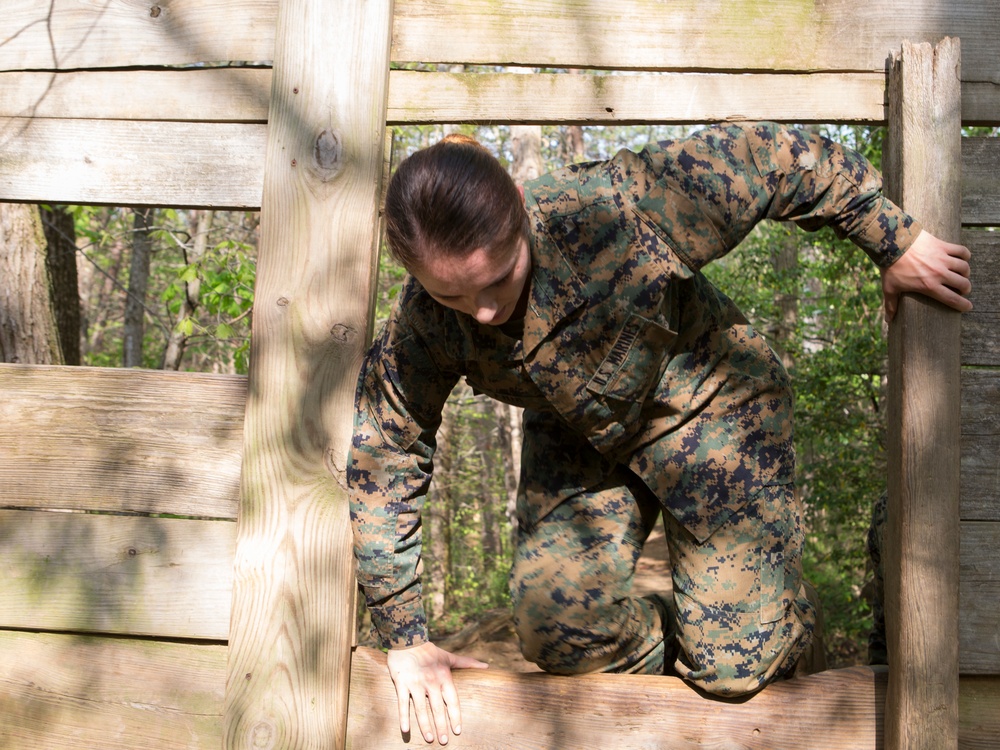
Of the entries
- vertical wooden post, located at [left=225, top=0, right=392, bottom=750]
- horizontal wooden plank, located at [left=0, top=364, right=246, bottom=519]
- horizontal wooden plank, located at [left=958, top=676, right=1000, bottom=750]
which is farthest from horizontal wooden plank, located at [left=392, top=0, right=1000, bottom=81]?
horizontal wooden plank, located at [left=958, top=676, right=1000, bottom=750]

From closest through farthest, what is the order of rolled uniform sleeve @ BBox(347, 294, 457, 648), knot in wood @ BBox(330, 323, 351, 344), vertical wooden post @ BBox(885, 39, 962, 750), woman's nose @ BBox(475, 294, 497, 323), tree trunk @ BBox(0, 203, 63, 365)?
woman's nose @ BBox(475, 294, 497, 323)
vertical wooden post @ BBox(885, 39, 962, 750)
rolled uniform sleeve @ BBox(347, 294, 457, 648)
knot in wood @ BBox(330, 323, 351, 344)
tree trunk @ BBox(0, 203, 63, 365)

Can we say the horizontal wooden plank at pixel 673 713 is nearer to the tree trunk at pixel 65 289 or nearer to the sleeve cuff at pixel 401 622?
the sleeve cuff at pixel 401 622

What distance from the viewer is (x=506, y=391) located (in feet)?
7.39

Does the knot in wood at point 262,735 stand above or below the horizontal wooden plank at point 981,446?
below

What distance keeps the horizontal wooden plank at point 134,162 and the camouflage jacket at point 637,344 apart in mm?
651

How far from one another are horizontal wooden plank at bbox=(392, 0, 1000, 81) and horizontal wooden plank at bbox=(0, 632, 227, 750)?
5.92ft

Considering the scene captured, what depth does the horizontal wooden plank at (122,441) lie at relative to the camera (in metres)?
2.32

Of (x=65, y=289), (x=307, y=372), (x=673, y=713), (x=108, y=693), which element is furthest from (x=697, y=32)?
(x=65, y=289)

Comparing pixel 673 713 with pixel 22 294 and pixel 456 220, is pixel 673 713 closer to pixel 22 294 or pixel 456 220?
pixel 456 220

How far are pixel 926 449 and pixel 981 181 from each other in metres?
0.73

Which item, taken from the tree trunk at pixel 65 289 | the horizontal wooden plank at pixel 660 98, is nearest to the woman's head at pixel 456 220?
the horizontal wooden plank at pixel 660 98

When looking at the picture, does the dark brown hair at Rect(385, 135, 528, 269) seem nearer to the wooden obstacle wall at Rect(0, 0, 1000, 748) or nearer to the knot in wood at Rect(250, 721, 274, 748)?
the wooden obstacle wall at Rect(0, 0, 1000, 748)

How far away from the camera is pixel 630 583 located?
7.91ft

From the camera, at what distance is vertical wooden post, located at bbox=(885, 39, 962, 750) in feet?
6.71
